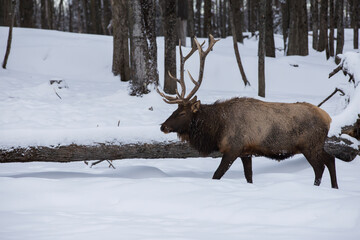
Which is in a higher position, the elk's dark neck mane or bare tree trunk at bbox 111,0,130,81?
bare tree trunk at bbox 111,0,130,81

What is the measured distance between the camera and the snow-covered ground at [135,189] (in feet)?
10.4

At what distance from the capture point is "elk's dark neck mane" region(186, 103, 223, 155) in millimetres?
5531

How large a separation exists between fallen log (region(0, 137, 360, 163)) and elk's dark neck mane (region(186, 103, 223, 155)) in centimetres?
30

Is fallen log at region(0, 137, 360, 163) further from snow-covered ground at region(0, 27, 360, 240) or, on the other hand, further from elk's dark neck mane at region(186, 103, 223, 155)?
elk's dark neck mane at region(186, 103, 223, 155)

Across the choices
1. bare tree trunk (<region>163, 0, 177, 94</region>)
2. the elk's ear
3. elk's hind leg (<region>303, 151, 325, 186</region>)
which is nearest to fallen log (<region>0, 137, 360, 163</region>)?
the elk's ear

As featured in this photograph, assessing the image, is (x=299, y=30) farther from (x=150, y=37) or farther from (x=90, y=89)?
(x=90, y=89)

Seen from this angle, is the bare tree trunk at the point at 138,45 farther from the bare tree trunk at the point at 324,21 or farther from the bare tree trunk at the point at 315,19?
the bare tree trunk at the point at 315,19

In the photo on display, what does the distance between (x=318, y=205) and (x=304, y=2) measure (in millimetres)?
18355

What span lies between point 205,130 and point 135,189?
161 cm

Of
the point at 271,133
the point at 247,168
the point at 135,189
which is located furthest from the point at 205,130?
the point at 135,189

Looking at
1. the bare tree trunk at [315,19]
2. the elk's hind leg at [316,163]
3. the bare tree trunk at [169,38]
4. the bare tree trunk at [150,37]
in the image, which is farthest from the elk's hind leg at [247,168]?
the bare tree trunk at [315,19]

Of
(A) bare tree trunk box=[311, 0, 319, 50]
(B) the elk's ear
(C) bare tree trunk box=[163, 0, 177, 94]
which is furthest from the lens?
(A) bare tree trunk box=[311, 0, 319, 50]

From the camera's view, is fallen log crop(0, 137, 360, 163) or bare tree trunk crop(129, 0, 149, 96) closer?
fallen log crop(0, 137, 360, 163)

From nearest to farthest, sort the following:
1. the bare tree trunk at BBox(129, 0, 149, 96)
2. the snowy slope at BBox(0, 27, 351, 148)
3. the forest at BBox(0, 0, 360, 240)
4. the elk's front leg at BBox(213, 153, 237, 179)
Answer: the forest at BBox(0, 0, 360, 240) < the elk's front leg at BBox(213, 153, 237, 179) < the snowy slope at BBox(0, 27, 351, 148) < the bare tree trunk at BBox(129, 0, 149, 96)
